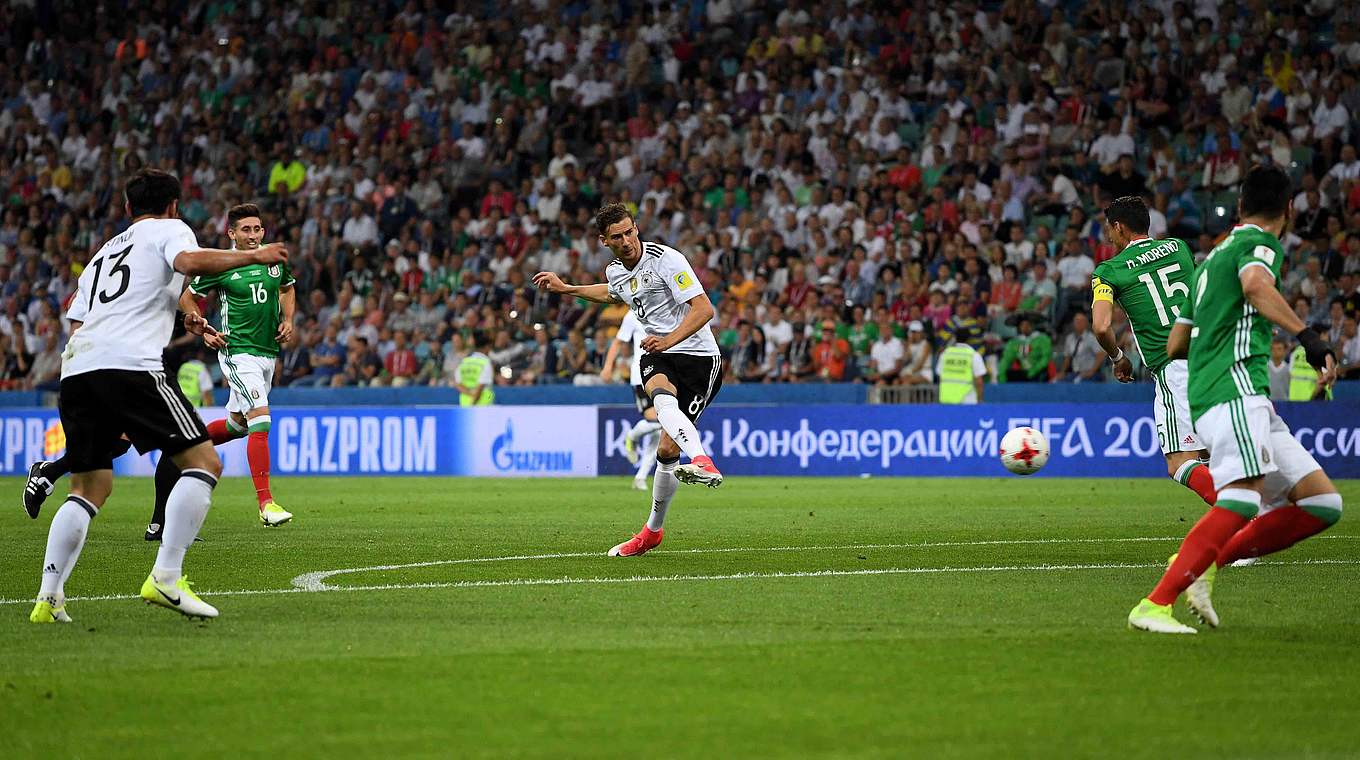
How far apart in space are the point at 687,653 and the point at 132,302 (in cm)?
301

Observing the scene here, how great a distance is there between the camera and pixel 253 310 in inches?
612

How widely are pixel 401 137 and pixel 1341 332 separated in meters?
17.5

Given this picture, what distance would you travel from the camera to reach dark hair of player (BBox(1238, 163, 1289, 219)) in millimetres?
7734

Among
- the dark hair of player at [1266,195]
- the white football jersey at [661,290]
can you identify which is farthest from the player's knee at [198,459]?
the dark hair of player at [1266,195]

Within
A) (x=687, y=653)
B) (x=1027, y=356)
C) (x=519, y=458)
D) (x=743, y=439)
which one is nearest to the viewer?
(x=687, y=653)

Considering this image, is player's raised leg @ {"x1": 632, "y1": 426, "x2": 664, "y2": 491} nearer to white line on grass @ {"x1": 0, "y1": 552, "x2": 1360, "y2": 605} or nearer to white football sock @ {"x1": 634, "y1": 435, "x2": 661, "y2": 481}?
white football sock @ {"x1": 634, "y1": 435, "x2": 661, "y2": 481}

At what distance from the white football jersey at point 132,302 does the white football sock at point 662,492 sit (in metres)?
4.43

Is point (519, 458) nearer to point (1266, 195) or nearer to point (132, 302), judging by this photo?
point (132, 302)

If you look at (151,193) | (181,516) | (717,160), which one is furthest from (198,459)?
(717,160)

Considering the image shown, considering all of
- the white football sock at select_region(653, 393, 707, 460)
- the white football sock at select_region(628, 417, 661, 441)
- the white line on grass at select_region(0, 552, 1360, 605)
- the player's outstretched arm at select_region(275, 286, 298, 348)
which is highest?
the player's outstretched arm at select_region(275, 286, 298, 348)

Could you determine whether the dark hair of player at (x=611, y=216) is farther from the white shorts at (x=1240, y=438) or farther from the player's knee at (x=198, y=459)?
the white shorts at (x=1240, y=438)

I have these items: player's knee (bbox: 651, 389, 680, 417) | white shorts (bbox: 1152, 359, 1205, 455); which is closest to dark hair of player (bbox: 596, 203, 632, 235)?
player's knee (bbox: 651, 389, 680, 417)

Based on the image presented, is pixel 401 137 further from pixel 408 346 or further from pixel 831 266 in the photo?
pixel 831 266

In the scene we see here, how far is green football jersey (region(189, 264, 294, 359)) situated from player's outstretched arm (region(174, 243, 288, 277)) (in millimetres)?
7435
